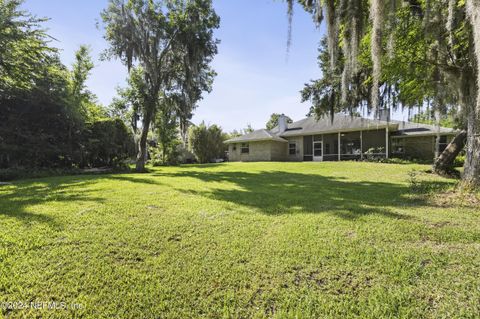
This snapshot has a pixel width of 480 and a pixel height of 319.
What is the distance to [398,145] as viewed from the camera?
1847cm

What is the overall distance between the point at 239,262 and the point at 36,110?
44.6 ft

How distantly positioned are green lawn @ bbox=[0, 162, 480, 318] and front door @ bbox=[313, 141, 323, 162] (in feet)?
51.8

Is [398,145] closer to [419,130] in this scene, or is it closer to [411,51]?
[419,130]

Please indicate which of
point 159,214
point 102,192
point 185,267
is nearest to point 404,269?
point 185,267

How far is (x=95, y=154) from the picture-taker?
13.6 metres

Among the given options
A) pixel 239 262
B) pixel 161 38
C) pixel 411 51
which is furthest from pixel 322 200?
pixel 161 38

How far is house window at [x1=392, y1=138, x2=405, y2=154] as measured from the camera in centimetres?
1822

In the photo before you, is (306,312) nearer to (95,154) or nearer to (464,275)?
(464,275)

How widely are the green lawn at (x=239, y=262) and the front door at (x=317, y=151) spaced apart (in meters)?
15.8

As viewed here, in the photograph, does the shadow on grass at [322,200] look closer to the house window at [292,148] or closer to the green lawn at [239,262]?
the green lawn at [239,262]

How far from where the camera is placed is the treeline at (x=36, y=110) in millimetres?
9391

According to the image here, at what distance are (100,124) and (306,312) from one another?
15.2 meters

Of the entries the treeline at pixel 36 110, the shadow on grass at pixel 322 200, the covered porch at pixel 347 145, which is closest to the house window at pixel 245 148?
the covered porch at pixel 347 145

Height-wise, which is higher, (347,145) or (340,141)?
(340,141)
